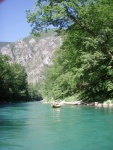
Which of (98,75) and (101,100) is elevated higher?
(98,75)

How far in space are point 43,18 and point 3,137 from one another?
9.09 m

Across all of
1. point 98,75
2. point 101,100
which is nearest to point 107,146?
point 98,75

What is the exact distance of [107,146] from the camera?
13320 millimetres

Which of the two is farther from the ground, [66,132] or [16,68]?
[16,68]

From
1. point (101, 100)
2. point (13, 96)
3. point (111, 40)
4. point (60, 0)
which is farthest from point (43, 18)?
point (13, 96)

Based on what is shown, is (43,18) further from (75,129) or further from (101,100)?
(101,100)

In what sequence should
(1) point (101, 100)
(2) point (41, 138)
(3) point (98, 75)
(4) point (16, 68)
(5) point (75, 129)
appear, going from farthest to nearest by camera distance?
1. (4) point (16, 68)
2. (1) point (101, 100)
3. (3) point (98, 75)
4. (5) point (75, 129)
5. (2) point (41, 138)

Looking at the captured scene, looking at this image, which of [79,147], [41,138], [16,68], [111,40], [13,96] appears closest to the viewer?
[79,147]

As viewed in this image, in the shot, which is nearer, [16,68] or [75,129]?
[75,129]

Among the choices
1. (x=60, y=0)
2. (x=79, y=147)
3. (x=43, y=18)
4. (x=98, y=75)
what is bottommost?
(x=79, y=147)

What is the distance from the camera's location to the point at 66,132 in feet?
58.3

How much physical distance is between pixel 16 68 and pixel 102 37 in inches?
3571

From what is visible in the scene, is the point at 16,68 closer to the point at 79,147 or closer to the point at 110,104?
the point at 110,104

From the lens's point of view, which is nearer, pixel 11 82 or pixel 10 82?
pixel 10 82
